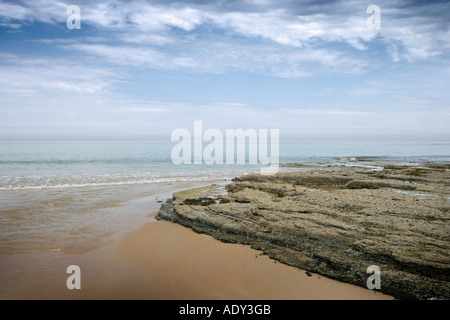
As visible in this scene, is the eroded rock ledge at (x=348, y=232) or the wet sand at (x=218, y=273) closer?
the eroded rock ledge at (x=348, y=232)

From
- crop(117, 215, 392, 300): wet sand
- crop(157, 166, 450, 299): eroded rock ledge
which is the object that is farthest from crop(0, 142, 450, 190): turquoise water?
crop(117, 215, 392, 300): wet sand

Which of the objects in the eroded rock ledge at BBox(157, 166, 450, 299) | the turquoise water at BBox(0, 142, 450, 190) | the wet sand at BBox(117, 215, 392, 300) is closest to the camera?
the eroded rock ledge at BBox(157, 166, 450, 299)

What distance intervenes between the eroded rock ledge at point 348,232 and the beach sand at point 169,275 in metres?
0.51

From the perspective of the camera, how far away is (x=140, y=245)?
355 inches

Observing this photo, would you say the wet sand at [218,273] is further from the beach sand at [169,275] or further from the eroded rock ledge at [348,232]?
the eroded rock ledge at [348,232]

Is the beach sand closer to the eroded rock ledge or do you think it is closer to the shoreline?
the shoreline

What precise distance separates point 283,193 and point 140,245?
8.11m

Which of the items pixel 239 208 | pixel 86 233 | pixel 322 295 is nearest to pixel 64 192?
pixel 86 233

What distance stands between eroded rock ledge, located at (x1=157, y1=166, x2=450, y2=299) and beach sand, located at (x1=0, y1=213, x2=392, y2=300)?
1.67 ft

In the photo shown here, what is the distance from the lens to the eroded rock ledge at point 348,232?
590 cm

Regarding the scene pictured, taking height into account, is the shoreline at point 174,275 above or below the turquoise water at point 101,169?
below

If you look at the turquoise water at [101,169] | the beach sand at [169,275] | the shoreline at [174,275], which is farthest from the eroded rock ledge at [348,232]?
the turquoise water at [101,169]

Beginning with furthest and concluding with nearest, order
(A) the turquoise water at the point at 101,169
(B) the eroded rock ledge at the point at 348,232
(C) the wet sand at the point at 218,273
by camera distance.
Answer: (A) the turquoise water at the point at 101,169 < (C) the wet sand at the point at 218,273 < (B) the eroded rock ledge at the point at 348,232

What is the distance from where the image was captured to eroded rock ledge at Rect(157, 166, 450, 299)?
590cm
